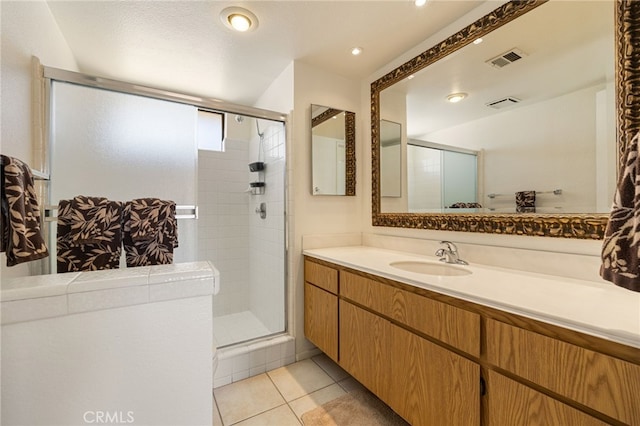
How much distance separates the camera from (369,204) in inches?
86.2

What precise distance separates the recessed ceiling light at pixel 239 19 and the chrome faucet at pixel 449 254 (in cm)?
174

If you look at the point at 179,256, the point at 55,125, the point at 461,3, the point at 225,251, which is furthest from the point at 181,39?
the point at 225,251

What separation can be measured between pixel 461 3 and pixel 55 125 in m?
2.37

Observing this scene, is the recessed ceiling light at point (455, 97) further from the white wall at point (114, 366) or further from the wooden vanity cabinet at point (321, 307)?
the white wall at point (114, 366)

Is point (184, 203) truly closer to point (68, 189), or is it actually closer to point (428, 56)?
point (68, 189)

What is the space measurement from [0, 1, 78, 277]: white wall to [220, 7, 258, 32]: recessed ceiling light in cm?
88

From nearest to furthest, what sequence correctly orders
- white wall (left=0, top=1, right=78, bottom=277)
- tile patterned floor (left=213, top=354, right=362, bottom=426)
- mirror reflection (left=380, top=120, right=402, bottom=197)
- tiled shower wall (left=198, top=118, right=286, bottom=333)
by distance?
white wall (left=0, top=1, right=78, bottom=277), tile patterned floor (left=213, top=354, right=362, bottom=426), mirror reflection (left=380, top=120, right=402, bottom=197), tiled shower wall (left=198, top=118, right=286, bottom=333)

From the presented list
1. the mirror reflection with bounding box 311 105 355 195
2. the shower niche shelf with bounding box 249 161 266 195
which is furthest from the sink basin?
the shower niche shelf with bounding box 249 161 266 195

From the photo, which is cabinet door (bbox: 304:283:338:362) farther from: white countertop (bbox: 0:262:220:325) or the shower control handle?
white countertop (bbox: 0:262:220:325)

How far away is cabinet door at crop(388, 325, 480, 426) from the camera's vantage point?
3.01 ft

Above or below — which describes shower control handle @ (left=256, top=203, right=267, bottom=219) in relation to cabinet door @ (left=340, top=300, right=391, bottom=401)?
above

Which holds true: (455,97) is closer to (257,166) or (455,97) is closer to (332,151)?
(332,151)

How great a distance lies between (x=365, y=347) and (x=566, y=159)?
4.32ft

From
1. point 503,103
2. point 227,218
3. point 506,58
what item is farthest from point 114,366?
point 227,218
